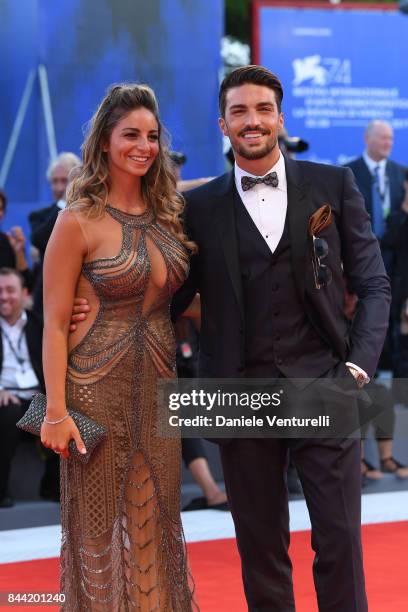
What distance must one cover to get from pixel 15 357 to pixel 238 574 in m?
2.13

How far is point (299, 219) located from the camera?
→ 391 cm

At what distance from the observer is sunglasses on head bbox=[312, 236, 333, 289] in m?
3.83

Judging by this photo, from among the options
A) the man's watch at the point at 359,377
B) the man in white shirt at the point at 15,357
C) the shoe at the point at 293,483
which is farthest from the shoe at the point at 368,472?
the man's watch at the point at 359,377

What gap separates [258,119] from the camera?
386 cm

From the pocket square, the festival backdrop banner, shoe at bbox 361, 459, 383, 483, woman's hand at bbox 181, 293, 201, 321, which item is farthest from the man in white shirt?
the festival backdrop banner

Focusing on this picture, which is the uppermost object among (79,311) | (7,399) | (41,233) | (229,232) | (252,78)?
(252,78)

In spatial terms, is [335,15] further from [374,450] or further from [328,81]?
[374,450]

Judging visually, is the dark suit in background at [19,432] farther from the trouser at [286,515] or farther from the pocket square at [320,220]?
the pocket square at [320,220]

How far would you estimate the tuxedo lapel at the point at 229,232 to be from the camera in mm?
3877

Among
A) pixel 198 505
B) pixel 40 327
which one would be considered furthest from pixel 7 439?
pixel 198 505

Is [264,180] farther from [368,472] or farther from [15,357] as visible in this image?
[368,472]

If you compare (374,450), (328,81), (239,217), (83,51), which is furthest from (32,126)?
(239,217)

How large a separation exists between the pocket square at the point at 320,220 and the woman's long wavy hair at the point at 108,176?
0.40 metres

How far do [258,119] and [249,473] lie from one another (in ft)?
3.79
